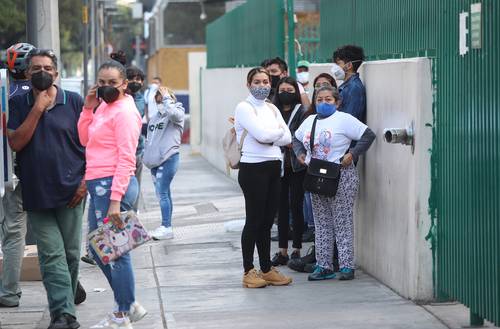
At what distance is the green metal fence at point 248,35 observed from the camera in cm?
1594

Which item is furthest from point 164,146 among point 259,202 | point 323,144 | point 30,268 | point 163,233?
point 323,144

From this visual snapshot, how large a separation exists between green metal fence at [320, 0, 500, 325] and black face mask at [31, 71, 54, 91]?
2.76m

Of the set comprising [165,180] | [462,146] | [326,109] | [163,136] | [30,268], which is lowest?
[30,268]

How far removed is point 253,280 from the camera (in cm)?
948

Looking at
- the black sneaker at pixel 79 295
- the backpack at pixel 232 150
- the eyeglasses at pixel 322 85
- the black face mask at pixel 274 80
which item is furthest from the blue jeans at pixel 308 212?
the black sneaker at pixel 79 295

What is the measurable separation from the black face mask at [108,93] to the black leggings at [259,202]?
2.01 m

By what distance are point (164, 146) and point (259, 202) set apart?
3.44 m

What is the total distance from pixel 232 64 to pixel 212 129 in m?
2.60

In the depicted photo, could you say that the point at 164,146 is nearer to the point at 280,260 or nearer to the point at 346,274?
the point at 280,260

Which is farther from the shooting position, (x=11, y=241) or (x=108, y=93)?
(x=11, y=241)

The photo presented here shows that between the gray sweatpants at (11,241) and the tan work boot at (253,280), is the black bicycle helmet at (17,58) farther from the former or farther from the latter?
the tan work boot at (253,280)

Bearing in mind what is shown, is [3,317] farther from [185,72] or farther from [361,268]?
[185,72]

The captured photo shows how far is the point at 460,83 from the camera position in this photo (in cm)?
744

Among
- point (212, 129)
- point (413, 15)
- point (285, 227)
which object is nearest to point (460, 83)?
point (413, 15)
